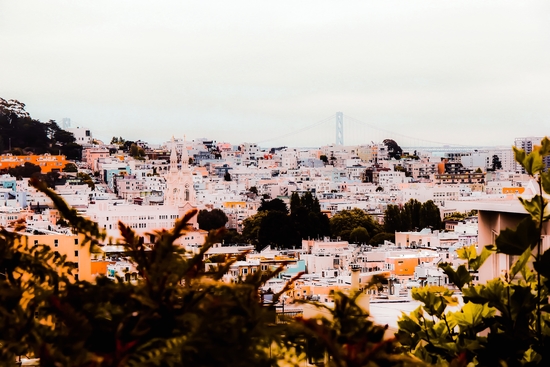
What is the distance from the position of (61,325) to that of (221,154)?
39.5 meters

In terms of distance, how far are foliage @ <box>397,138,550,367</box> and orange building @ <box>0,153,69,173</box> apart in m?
26.2

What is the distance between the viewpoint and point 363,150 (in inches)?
1618

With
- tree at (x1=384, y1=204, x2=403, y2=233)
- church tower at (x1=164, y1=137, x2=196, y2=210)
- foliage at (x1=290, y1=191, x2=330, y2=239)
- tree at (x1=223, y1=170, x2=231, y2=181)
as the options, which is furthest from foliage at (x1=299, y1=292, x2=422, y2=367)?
tree at (x1=223, y1=170, x2=231, y2=181)

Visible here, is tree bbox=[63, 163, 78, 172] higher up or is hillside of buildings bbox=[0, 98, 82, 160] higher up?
hillside of buildings bbox=[0, 98, 82, 160]

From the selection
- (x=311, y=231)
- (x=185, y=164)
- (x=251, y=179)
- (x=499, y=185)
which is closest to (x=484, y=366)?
(x=311, y=231)

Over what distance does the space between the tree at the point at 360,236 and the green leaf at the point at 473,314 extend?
867 inches

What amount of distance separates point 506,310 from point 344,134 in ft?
145

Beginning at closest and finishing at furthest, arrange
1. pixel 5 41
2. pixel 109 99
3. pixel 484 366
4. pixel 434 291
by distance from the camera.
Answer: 1. pixel 484 366
2. pixel 434 291
3. pixel 5 41
4. pixel 109 99

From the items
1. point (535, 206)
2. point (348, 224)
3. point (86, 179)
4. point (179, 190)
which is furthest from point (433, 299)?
point (86, 179)

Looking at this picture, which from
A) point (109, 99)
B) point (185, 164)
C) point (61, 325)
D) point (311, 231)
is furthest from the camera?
point (109, 99)

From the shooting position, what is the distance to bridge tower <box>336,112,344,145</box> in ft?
136

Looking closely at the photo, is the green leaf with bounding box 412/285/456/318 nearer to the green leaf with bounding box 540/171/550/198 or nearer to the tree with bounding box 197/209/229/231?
the green leaf with bounding box 540/171/550/198

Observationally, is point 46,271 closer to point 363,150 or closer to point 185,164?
point 185,164

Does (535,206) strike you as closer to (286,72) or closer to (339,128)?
(286,72)
